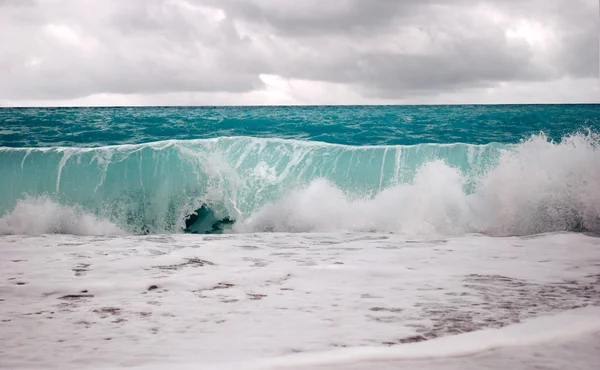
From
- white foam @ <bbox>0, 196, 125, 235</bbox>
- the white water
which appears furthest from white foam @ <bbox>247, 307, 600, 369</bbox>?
white foam @ <bbox>0, 196, 125, 235</bbox>

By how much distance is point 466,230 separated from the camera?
26.0 ft

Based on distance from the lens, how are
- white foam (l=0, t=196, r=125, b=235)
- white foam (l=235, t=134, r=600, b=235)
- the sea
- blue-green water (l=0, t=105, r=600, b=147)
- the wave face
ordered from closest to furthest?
the sea
white foam (l=235, t=134, r=600, b=235)
the wave face
white foam (l=0, t=196, r=125, b=235)
blue-green water (l=0, t=105, r=600, b=147)

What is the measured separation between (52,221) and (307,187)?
440 centimetres

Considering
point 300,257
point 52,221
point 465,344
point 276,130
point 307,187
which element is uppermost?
point 276,130

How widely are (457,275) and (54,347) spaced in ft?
10.2

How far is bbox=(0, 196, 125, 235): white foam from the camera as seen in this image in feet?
28.5

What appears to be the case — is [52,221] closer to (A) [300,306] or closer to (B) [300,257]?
(B) [300,257]

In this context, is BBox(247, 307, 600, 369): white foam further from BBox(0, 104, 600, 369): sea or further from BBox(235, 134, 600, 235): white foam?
BBox(235, 134, 600, 235): white foam

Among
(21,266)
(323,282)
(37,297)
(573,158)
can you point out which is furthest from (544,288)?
(573,158)

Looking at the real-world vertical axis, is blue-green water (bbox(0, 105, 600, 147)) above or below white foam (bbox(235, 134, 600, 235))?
above

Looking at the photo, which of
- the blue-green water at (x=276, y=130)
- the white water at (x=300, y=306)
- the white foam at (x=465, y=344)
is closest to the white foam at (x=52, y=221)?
the white water at (x=300, y=306)

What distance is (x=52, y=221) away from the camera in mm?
8859

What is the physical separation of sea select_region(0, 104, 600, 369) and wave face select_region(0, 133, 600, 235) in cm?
4

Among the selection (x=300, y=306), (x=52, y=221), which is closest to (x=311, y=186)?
(x=52, y=221)
